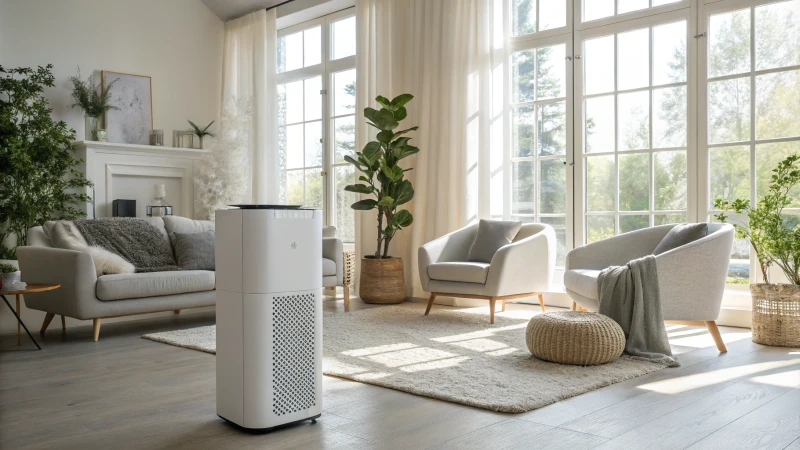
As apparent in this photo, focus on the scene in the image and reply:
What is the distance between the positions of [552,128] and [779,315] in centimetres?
237

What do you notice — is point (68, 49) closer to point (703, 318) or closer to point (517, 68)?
point (517, 68)

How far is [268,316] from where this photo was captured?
7.93 feet

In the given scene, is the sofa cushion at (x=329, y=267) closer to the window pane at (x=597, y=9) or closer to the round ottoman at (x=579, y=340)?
the round ottoman at (x=579, y=340)

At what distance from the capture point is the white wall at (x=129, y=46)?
673 centimetres

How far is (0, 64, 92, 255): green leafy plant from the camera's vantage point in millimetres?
6105

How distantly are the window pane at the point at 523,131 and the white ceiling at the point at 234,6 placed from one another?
3.51 m

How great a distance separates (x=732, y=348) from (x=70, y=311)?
13.1 ft

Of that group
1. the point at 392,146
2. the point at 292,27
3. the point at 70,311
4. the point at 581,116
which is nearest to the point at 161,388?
the point at 70,311

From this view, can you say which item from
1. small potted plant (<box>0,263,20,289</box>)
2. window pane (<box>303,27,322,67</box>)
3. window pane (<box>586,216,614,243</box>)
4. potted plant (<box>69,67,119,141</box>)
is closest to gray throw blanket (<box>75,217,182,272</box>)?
small potted plant (<box>0,263,20,289</box>)

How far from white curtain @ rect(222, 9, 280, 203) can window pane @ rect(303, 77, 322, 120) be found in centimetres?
38

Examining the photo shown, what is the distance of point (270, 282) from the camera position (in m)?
2.42

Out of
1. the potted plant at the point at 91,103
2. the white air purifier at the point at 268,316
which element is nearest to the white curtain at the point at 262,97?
the potted plant at the point at 91,103

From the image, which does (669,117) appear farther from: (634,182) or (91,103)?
(91,103)

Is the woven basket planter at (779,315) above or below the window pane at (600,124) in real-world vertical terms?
below
